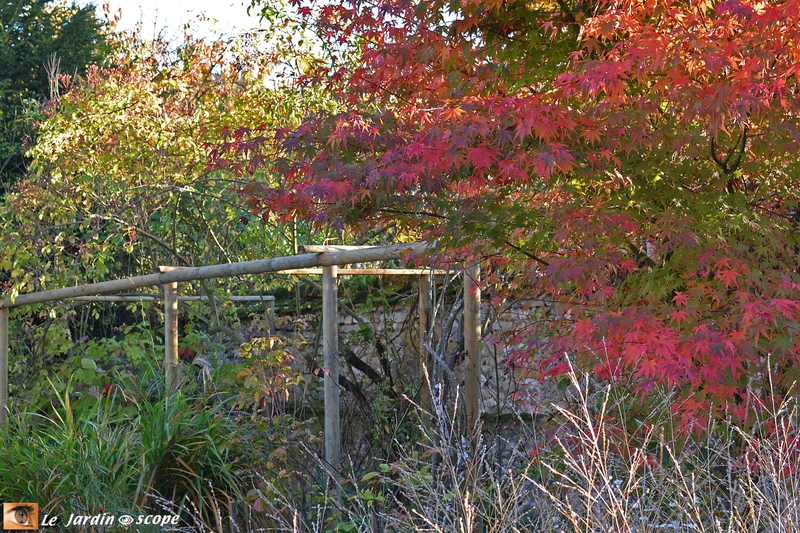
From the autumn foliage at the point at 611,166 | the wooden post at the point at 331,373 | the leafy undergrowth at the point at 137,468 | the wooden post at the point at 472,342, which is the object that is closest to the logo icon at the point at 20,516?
the leafy undergrowth at the point at 137,468

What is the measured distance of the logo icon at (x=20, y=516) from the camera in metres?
4.23

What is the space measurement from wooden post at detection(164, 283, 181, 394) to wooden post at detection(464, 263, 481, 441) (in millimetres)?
1848

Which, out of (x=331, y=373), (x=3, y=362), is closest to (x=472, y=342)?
(x=331, y=373)

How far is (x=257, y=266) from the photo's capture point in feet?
16.0

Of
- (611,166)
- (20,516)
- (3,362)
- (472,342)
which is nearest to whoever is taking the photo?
(611,166)

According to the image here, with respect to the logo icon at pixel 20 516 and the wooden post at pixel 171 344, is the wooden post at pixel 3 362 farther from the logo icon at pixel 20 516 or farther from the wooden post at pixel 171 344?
the logo icon at pixel 20 516

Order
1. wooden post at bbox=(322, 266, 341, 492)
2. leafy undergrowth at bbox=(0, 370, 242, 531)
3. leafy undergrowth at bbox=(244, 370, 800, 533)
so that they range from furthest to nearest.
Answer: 1. wooden post at bbox=(322, 266, 341, 492)
2. leafy undergrowth at bbox=(0, 370, 242, 531)
3. leafy undergrowth at bbox=(244, 370, 800, 533)

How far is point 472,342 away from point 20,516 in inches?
97.6

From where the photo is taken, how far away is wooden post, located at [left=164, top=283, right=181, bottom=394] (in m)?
5.25

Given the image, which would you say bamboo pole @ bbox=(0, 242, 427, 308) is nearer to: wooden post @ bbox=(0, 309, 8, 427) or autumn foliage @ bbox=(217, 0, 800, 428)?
autumn foliage @ bbox=(217, 0, 800, 428)

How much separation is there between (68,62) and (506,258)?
453 inches

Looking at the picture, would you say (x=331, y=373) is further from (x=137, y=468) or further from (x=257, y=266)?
(x=137, y=468)

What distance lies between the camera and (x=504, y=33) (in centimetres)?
388

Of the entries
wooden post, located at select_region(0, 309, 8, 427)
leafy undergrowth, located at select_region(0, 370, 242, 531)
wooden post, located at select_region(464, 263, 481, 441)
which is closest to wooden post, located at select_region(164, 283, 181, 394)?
leafy undergrowth, located at select_region(0, 370, 242, 531)
